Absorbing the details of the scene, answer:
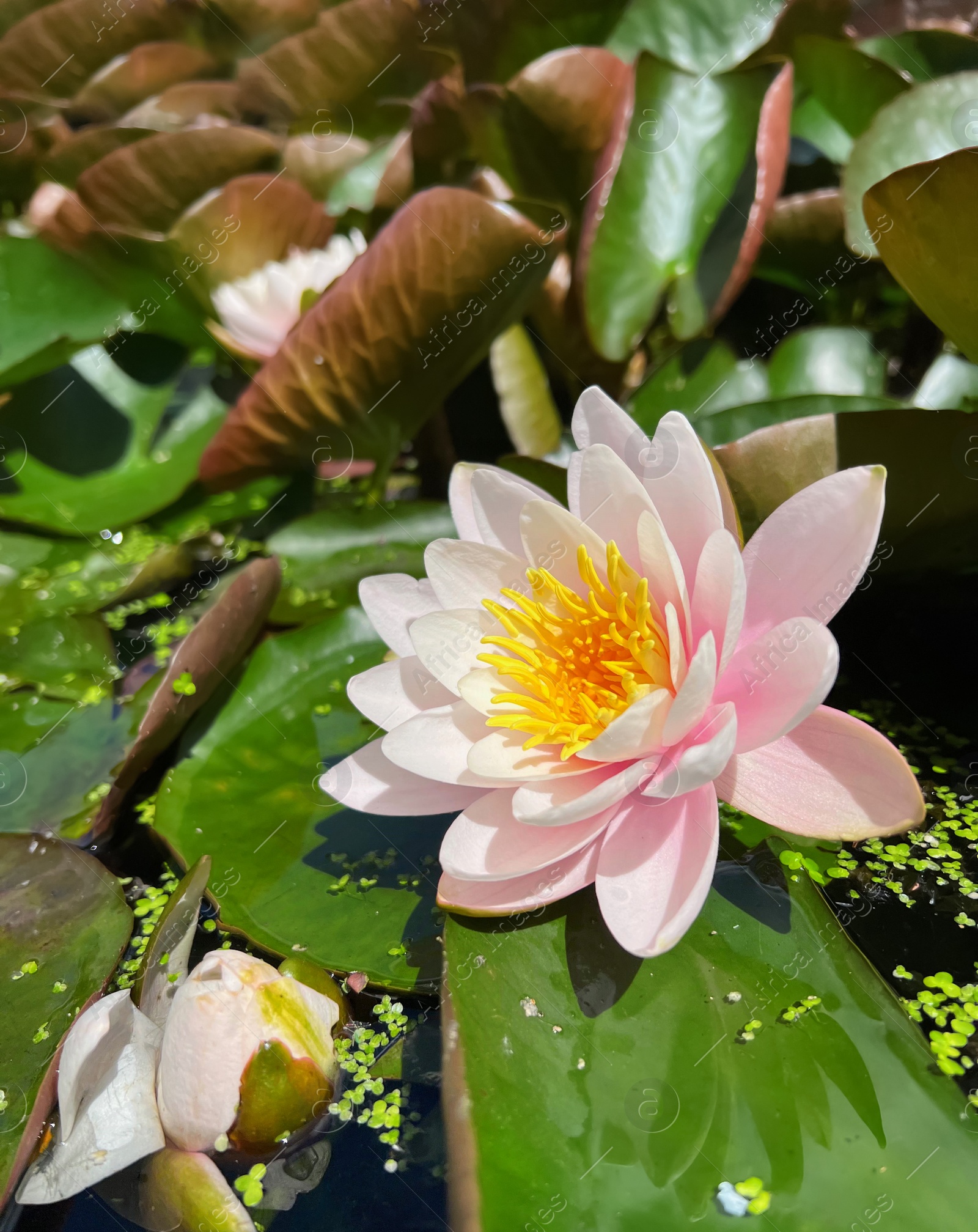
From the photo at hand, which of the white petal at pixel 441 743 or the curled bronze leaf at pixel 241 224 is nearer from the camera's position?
the white petal at pixel 441 743

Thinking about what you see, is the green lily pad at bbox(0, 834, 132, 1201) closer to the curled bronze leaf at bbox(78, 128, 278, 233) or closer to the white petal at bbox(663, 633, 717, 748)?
the white petal at bbox(663, 633, 717, 748)

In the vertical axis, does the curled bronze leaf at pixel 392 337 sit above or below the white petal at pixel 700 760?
above

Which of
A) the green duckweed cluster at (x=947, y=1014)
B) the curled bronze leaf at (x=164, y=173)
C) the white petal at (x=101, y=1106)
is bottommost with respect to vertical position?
the green duckweed cluster at (x=947, y=1014)

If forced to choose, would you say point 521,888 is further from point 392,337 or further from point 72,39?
point 72,39

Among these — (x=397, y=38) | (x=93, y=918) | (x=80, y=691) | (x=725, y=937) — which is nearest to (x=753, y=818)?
(x=725, y=937)

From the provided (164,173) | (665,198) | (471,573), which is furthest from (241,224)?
(471,573)

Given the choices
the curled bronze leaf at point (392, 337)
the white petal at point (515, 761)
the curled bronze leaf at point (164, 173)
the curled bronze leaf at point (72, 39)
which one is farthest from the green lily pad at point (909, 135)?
the curled bronze leaf at point (72, 39)

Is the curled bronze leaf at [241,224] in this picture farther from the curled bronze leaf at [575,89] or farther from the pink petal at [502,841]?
the pink petal at [502,841]

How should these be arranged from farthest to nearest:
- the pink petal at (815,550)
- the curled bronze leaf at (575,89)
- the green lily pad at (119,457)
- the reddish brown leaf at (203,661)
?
1. the green lily pad at (119,457)
2. the curled bronze leaf at (575,89)
3. the reddish brown leaf at (203,661)
4. the pink petal at (815,550)
